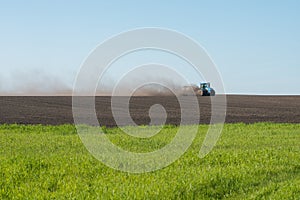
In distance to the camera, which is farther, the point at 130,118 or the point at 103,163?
the point at 130,118

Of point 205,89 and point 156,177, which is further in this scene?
point 205,89

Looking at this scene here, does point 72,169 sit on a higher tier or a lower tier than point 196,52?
lower

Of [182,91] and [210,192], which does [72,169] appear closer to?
[210,192]

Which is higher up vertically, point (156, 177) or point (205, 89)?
point (205, 89)

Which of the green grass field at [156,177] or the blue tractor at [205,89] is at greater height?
the blue tractor at [205,89]

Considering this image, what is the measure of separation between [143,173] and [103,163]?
188cm

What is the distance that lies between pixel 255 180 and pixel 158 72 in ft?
15.9

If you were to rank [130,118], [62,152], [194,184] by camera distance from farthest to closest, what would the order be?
1. [130,118]
2. [62,152]
3. [194,184]

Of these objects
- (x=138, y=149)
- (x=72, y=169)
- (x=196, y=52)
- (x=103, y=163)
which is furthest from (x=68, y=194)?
(x=138, y=149)

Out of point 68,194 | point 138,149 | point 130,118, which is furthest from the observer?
point 130,118

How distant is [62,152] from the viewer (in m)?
18.8

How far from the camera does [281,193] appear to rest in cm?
1228

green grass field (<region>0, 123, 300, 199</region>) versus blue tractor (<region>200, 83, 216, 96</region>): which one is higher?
blue tractor (<region>200, 83, 216, 96</region>)

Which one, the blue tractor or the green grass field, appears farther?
the blue tractor
